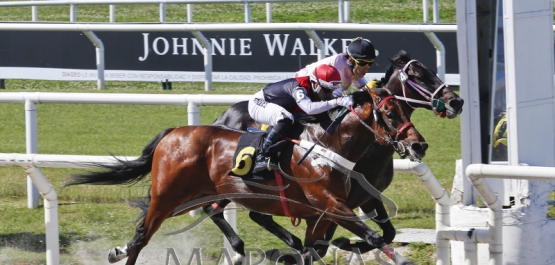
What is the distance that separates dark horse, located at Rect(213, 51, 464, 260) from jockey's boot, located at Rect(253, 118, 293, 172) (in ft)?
1.54

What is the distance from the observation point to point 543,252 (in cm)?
504

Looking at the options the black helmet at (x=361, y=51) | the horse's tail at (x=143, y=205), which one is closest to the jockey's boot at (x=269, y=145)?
the black helmet at (x=361, y=51)

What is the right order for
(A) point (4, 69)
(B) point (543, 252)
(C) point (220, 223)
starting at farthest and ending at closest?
(A) point (4, 69) → (C) point (220, 223) → (B) point (543, 252)

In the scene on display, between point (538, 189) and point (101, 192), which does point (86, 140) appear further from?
point (538, 189)

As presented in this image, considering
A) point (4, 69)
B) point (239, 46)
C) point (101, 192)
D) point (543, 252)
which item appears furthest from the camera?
point (4, 69)

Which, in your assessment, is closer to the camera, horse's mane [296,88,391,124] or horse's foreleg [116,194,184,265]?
horse's mane [296,88,391,124]

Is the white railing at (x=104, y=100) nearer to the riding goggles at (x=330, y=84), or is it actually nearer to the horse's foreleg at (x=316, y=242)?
the riding goggles at (x=330, y=84)

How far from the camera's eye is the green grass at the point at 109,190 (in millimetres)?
6305

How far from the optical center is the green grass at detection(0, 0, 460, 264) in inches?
248

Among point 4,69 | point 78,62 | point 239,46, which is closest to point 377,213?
point 239,46

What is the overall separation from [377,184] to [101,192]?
2.59 meters

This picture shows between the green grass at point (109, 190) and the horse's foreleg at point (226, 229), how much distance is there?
17.2 inches

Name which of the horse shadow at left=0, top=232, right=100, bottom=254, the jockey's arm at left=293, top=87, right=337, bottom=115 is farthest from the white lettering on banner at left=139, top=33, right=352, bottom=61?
the jockey's arm at left=293, top=87, right=337, bottom=115

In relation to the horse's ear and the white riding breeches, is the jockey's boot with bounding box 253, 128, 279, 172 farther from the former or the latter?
the horse's ear
